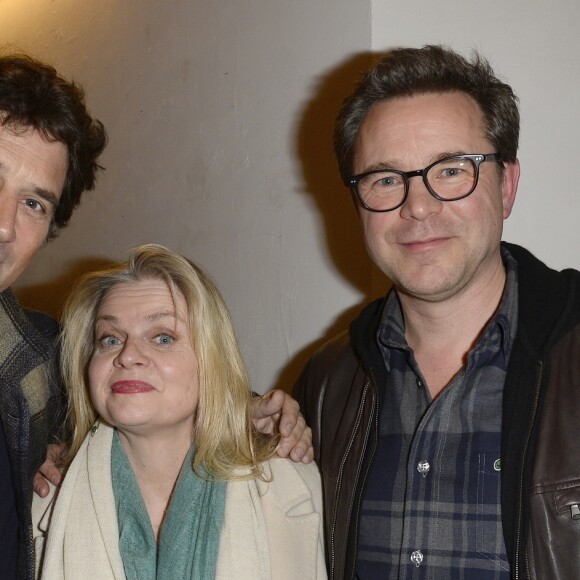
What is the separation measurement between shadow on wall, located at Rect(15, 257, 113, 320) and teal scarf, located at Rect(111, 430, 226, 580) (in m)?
1.37

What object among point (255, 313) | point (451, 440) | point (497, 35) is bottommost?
point (451, 440)

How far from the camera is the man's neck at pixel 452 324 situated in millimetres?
1841

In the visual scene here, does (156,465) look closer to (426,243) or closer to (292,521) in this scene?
(292,521)

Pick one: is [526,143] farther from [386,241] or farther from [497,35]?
[386,241]

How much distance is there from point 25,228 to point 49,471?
61cm

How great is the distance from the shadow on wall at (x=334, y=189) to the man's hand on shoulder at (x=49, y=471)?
2.35 ft

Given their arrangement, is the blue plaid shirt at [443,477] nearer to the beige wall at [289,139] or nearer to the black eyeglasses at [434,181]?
the black eyeglasses at [434,181]

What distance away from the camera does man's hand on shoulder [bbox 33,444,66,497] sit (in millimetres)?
2016

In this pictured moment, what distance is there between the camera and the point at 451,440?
1.70 metres

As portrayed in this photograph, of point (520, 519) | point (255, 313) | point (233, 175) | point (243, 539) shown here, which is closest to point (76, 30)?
point (233, 175)

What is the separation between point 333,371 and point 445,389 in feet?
1.39

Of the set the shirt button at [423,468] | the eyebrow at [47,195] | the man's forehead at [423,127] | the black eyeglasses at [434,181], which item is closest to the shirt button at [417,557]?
the shirt button at [423,468]

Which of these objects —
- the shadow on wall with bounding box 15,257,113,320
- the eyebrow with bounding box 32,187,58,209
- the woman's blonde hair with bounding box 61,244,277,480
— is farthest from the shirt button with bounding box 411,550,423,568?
the shadow on wall with bounding box 15,257,113,320

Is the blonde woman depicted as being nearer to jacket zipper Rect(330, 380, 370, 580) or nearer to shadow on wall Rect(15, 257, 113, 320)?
jacket zipper Rect(330, 380, 370, 580)
